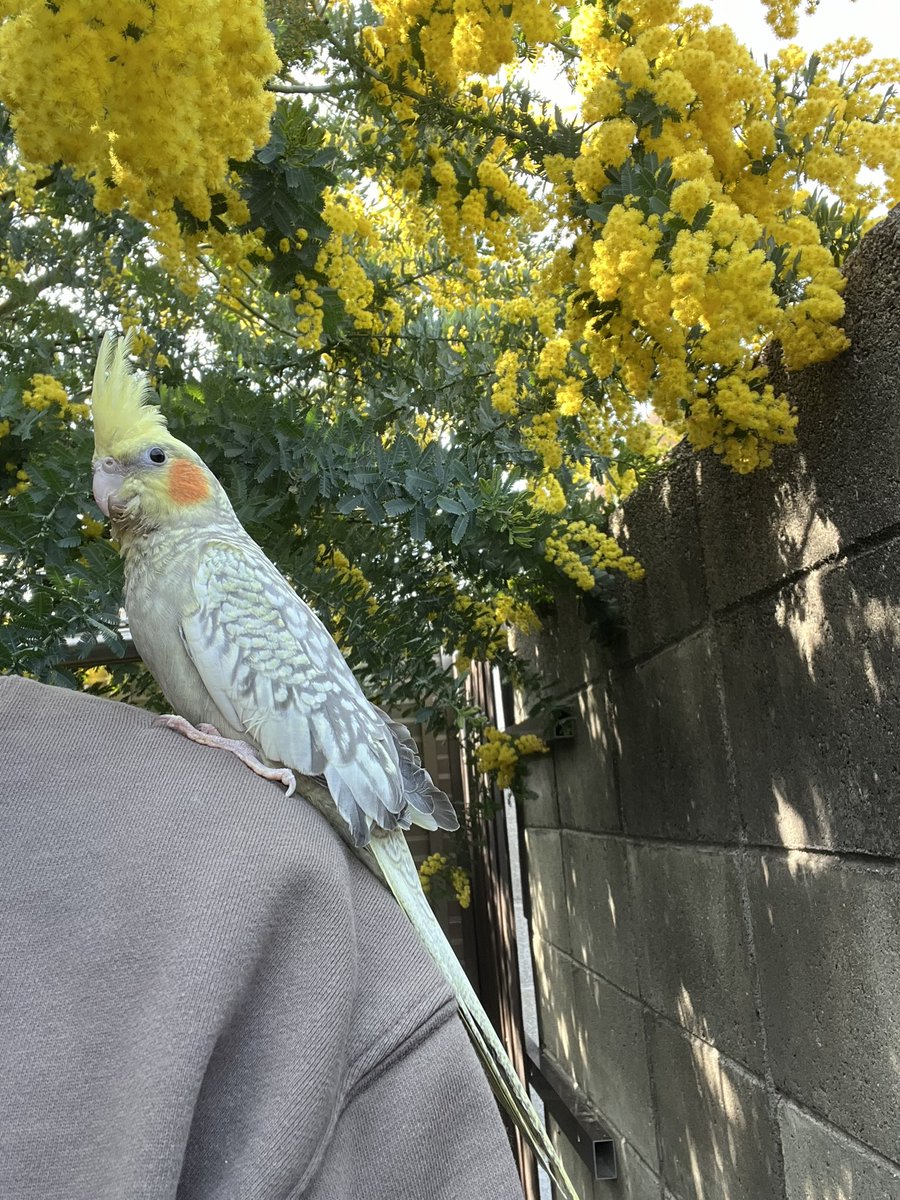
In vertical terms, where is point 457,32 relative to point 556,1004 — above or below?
above

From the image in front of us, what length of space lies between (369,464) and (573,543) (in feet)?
2.10

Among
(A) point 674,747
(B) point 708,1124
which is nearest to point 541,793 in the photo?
(A) point 674,747

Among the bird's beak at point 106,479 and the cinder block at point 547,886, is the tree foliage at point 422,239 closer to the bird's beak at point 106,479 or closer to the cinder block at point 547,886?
the bird's beak at point 106,479

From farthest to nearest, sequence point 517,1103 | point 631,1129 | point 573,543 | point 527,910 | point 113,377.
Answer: point 527,910
point 631,1129
point 573,543
point 113,377
point 517,1103

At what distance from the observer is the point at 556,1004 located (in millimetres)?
3092

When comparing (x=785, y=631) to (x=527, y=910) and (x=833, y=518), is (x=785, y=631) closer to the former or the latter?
(x=833, y=518)

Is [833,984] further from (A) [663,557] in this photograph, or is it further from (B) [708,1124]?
(A) [663,557]

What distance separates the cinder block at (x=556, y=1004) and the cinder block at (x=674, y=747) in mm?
930

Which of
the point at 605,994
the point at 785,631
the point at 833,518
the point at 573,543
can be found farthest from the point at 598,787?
the point at 833,518

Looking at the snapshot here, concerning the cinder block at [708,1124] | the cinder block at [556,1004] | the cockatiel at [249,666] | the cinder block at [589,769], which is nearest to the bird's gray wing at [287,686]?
the cockatiel at [249,666]

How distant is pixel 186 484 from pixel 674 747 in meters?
1.26

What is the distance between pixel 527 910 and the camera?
11.6 feet

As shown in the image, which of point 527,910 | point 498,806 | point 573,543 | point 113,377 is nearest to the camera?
point 113,377

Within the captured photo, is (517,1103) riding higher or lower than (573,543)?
lower
